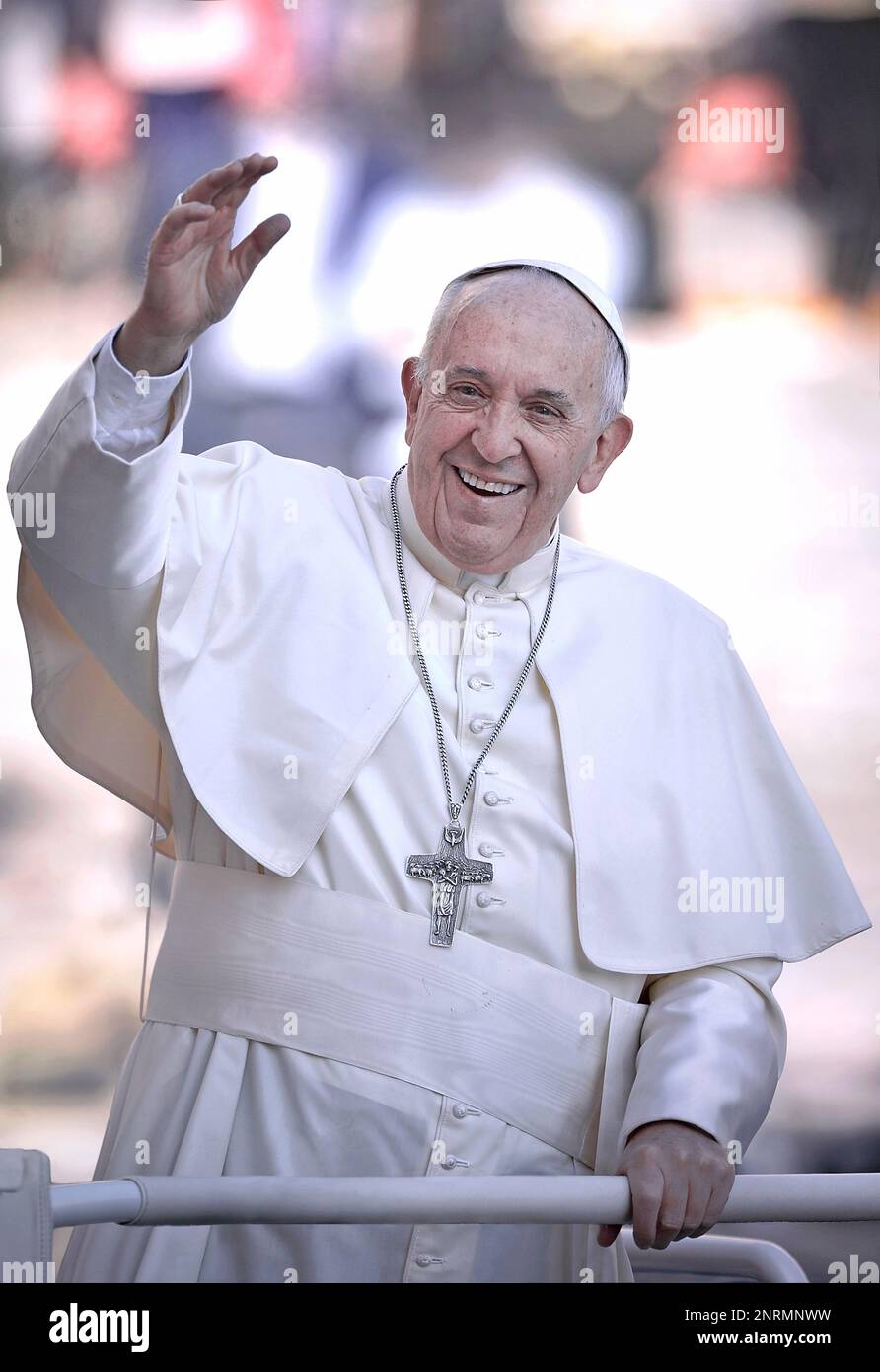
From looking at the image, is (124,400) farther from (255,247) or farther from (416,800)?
(416,800)

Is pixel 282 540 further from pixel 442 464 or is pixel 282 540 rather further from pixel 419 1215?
pixel 419 1215

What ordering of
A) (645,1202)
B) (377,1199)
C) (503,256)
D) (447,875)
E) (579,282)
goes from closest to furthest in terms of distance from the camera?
(377,1199) → (645,1202) → (447,875) → (579,282) → (503,256)

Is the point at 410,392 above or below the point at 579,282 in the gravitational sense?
below

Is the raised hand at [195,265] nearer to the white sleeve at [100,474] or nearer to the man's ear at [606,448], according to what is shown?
the white sleeve at [100,474]

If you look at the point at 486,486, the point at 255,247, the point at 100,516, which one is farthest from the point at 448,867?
the point at 255,247

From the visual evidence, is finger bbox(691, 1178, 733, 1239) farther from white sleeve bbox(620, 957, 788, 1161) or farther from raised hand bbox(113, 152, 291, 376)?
raised hand bbox(113, 152, 291, 376)

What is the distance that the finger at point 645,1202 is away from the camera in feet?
7.03

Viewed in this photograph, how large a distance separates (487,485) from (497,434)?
11cm

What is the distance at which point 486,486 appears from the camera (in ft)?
9.22

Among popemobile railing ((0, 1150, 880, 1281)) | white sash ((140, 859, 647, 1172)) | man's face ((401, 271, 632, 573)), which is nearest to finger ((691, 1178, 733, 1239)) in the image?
popemobile railing ((0, 1150, 880, 1281))

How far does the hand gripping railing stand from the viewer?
1.81 meters

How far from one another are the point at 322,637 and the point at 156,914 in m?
4.29

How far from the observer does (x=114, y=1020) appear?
6.66 metres
